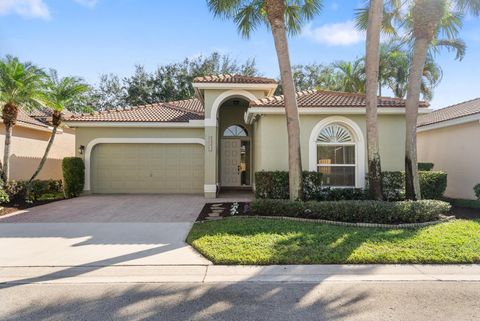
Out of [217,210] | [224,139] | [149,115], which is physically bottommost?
[217,210]

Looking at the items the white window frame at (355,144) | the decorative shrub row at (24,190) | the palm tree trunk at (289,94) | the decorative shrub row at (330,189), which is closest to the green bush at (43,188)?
the decorative shrub row at (24,190)

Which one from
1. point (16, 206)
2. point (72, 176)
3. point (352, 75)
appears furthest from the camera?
point (352, 75)

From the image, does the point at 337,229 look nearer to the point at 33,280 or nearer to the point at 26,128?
the point at 33,280

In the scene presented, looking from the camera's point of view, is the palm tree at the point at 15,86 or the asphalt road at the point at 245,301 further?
the palm tree at the point at 15,86

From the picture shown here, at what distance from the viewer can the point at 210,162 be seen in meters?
14.8

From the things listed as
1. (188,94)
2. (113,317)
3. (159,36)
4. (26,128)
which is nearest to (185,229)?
(113,317)

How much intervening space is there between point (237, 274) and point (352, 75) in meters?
23.6

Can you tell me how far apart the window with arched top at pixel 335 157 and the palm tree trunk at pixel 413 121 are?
9.18 ft

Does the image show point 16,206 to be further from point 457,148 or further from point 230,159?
point 457,148

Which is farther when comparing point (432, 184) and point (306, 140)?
point (306, 140)

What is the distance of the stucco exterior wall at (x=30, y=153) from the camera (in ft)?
53.4

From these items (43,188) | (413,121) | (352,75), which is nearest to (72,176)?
(43,188)

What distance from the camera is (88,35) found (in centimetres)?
1472

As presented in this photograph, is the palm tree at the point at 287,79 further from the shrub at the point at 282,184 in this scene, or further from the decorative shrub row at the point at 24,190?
the decorative shrub row at the point at 24,190
